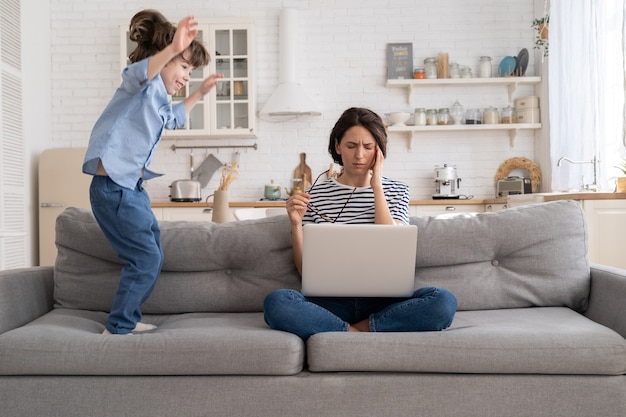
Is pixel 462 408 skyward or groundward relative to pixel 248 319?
groundward

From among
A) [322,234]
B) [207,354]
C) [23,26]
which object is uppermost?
[23,26]

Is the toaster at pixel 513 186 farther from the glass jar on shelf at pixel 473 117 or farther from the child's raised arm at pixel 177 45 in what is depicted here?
the child's raised arm at pixel 177 45

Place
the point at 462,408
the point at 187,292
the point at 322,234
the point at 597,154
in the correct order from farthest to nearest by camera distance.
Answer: the point at 597,154 < the point at 187,292 < the point at 322,234 < the point at 462,408

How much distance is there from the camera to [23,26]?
5.54 meters

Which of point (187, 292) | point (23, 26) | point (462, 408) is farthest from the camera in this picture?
point (23, 26)

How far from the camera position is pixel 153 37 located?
7.72ft

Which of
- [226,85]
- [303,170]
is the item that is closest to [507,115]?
[303,170]

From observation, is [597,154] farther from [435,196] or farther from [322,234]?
[322,234]

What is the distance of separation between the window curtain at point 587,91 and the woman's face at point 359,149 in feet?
8.63

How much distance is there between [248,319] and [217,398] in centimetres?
44

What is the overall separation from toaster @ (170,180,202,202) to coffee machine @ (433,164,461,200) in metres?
2.20

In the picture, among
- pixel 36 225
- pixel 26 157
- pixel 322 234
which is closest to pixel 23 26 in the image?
pixel 26 157

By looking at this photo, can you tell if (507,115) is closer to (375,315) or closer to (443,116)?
(443,116)

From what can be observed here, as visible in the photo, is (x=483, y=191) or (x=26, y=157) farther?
(x=483, y=191)
